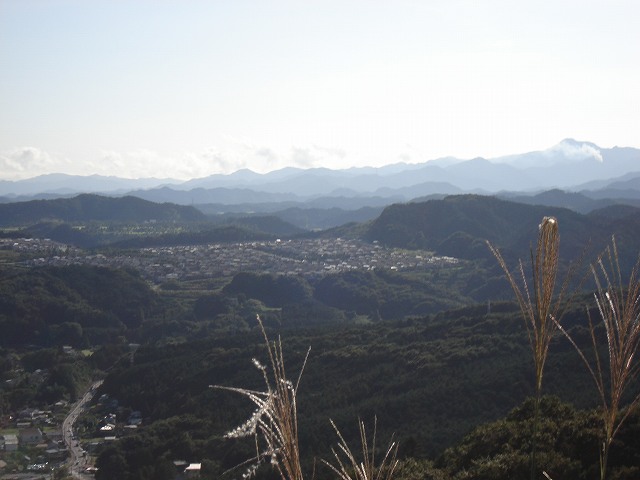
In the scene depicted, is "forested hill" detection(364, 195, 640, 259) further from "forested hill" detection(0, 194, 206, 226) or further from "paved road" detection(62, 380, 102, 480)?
"forested hill" detection(0, 194, 206, 226)

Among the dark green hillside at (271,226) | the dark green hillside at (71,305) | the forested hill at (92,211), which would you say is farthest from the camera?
the forested hill at (92,211)

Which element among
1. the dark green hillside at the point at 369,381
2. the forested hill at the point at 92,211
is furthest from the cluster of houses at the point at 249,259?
the forested hill at the point at 92,211

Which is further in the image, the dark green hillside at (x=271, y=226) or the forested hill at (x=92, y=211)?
the forested hill at (x=92, y=211)

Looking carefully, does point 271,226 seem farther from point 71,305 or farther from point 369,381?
point 369,381

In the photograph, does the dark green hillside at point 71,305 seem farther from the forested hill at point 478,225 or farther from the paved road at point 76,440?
the forested hill at point 478,225

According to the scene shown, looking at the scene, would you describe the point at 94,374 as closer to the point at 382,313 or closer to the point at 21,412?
the point at 21,412

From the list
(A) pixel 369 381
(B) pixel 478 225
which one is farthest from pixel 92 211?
(A) pixel 369 381

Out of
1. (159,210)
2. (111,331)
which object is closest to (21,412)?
(111,331)
